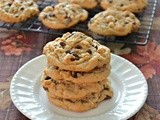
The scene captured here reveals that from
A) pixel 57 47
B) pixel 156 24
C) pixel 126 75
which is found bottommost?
pixel 156 24

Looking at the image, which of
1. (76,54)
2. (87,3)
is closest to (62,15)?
(87,3)

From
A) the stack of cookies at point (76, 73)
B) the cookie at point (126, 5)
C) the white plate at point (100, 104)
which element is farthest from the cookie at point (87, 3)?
the stack of cookies at point (76, 73)

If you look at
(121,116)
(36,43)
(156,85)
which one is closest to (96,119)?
(121,116)

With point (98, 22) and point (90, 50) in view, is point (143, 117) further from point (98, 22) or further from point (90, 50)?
point (98, 22)

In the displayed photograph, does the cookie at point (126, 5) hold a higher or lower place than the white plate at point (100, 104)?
lower

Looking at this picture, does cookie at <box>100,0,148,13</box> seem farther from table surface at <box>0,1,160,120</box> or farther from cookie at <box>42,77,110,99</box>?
cookie at <box>42,77,110,99</box>

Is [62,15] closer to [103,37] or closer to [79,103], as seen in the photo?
[103,37]

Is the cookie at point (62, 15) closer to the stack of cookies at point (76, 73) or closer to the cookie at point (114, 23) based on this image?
the cookie at point (114, 23)
